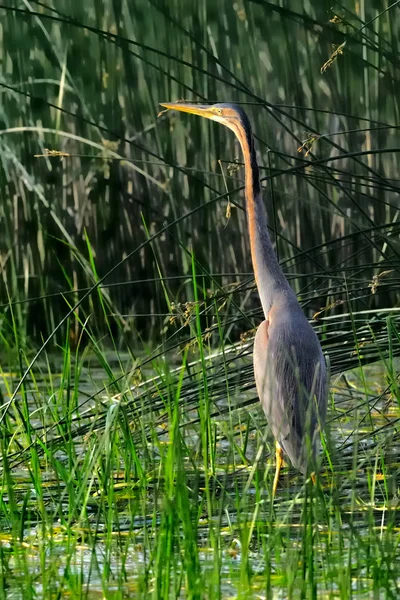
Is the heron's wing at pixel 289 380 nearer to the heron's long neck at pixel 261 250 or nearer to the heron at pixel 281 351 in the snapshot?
the heron at pixel 281 351

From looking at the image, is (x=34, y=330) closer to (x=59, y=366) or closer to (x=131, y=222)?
(x=59, y=366)

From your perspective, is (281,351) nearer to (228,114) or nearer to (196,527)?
(228,114)

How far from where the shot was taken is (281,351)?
3266mm

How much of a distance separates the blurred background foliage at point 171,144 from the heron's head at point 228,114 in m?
1.11

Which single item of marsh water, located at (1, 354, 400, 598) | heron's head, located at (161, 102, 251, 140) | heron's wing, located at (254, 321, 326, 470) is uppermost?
heron's head, located at (161, 102, 251, 140)

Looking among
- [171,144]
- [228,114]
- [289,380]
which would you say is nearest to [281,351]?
[289,380]

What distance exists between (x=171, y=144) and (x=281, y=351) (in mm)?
2356

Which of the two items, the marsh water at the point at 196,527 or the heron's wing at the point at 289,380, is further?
the heron's wing at the point at 289,380

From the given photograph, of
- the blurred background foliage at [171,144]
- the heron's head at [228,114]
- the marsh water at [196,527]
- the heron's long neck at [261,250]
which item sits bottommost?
the marsh water at [196,527]

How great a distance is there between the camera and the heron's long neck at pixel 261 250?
3.39 meters

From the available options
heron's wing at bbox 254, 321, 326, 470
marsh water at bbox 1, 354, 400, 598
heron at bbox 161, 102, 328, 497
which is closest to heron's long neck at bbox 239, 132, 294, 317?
heron at bbox 161, 102, 328, 497

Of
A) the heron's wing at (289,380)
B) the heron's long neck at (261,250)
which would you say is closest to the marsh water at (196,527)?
the heron's wing at (289,380)

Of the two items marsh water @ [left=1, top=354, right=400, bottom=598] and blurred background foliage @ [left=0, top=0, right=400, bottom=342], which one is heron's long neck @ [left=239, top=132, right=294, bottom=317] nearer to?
marsh water @ [left=1, top=354, right=400, bottom=598]

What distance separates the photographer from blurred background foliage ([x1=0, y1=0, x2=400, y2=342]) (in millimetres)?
5059
